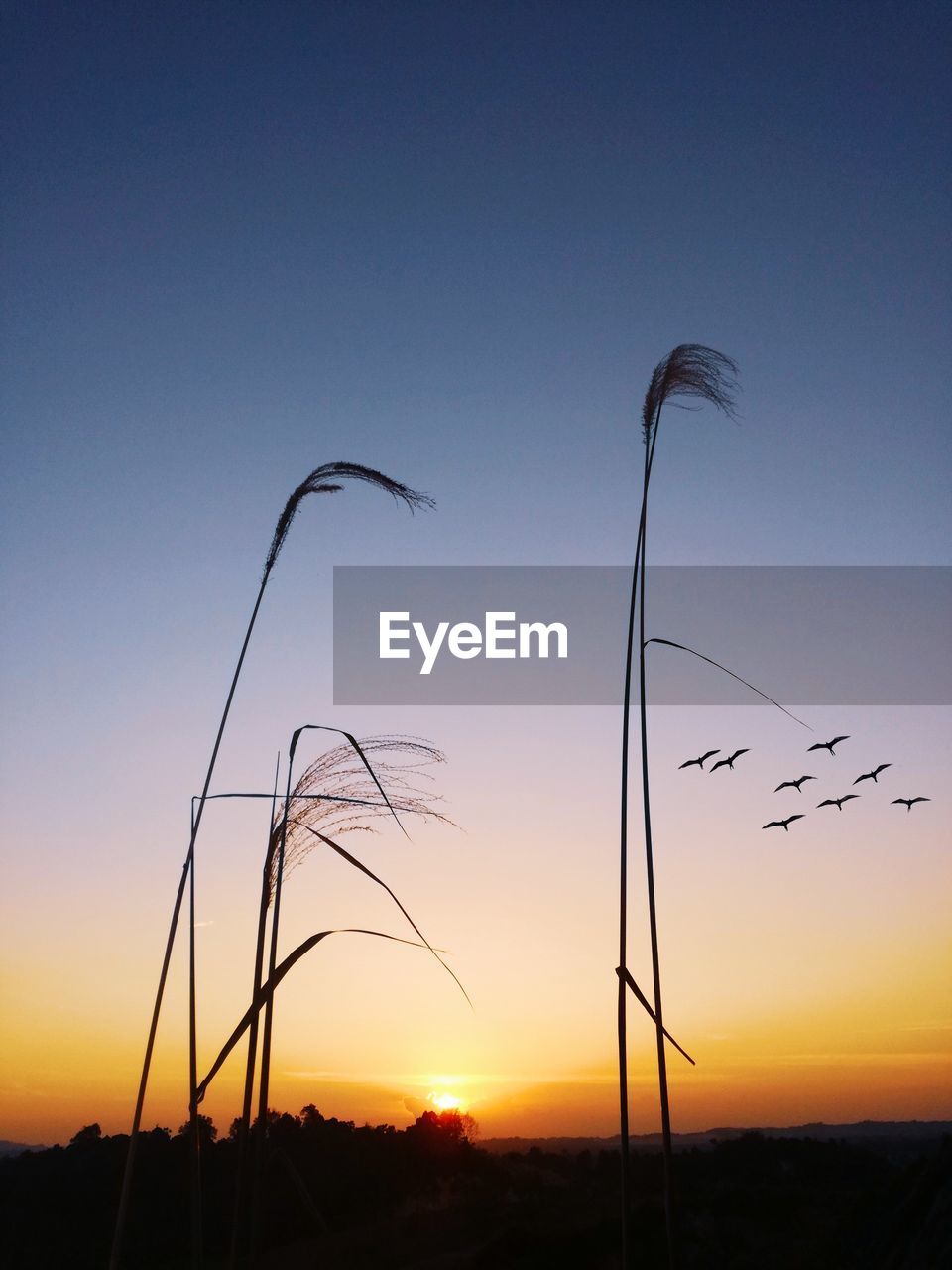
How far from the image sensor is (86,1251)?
38.7 feet

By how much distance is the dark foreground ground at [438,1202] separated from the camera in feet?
35.8

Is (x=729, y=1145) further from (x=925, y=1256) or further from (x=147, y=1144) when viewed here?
(x=925, y=1256)

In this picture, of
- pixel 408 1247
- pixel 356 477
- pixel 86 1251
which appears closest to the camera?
pixel 356 477

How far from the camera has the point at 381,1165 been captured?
1532 cm

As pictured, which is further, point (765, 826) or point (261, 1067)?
point (765, 826)

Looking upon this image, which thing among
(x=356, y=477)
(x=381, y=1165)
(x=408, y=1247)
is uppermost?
(x=356, y=477)

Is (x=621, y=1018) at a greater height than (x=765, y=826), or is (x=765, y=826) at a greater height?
(x=765, y=826)

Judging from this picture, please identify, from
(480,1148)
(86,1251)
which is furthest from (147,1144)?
(480,1148)

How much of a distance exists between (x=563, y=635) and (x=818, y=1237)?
6113 mm

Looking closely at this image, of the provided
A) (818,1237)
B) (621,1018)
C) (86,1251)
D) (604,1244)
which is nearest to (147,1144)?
(86,1251)

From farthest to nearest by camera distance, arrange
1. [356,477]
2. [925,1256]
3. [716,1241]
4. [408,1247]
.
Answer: [408,1247]
[716,1241]
[925,1256]
[356,477]

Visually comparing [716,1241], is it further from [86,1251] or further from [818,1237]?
[86,1251]

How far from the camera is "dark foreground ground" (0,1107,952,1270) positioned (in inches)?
429

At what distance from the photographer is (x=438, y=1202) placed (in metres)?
15.0
